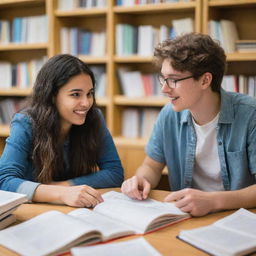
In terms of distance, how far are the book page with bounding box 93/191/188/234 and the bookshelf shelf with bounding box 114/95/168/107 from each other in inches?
71.8

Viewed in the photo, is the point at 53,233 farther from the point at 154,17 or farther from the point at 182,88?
the point at 154,17

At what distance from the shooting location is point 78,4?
143 inches

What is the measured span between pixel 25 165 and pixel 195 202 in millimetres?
773

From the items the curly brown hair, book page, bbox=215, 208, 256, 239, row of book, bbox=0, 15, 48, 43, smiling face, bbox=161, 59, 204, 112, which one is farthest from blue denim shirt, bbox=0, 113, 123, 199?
row of book, bbox=0, 15, 48, 43

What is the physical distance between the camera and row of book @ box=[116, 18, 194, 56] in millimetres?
3368

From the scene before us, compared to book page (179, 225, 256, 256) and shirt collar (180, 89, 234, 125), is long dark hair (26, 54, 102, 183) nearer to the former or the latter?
shirt collar (180, 89, 234, 125)

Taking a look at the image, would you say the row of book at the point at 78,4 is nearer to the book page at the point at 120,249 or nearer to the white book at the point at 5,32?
the white book at the point at 5,32

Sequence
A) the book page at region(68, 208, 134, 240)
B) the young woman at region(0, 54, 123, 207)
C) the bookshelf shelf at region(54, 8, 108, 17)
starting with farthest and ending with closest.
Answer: the bookshelf shelf at region(54, 8, 108, 17) < the young woman at region(0, 54, 123, 207) < the book page at region(68, 208, 134, 240)

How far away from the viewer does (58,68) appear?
1870 millimetres

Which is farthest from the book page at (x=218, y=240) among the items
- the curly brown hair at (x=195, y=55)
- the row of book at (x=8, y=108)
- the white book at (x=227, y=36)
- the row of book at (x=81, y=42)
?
the row of book at (x=8, y=108)

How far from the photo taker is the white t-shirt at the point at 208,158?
191cm

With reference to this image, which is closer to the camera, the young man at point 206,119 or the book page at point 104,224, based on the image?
the book page at point 104,224

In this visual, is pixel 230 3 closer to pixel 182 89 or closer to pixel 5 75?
pixel 182 89

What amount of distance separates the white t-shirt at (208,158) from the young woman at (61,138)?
0.38m
